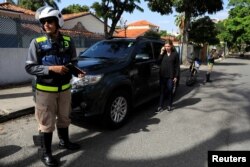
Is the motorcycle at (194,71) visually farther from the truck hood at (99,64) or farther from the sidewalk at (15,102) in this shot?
the sidewalk at (15,102)

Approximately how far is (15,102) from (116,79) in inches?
126

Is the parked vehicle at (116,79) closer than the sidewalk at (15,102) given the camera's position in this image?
Yes

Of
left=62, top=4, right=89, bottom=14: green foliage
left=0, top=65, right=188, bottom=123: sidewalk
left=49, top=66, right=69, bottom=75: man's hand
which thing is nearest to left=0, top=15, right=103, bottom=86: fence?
left=0, top=65, right=188, bottom=123: sidewalk

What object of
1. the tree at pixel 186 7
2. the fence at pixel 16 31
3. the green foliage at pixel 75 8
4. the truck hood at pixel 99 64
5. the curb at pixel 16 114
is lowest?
the curb at pixel 16 114

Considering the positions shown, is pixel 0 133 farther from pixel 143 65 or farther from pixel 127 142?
pixel 143 65

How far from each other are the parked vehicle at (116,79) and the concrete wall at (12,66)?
399 cm

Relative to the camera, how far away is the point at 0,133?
5141 millimetres

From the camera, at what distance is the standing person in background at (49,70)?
3.60m

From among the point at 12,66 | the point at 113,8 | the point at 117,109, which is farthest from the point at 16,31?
the point at 113,8

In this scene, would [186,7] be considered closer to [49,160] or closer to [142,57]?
[142,57]

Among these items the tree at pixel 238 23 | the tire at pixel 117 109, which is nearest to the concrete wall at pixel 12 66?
the tire at pixel 117 109

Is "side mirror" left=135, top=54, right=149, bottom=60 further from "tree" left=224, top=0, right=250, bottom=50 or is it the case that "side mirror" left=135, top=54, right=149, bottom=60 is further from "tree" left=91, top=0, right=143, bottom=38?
"tree" left=224, top=0, right=250, bottom=50

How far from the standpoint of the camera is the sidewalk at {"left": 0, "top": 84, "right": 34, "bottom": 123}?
19.9 ft

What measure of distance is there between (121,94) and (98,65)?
0.72 meters
